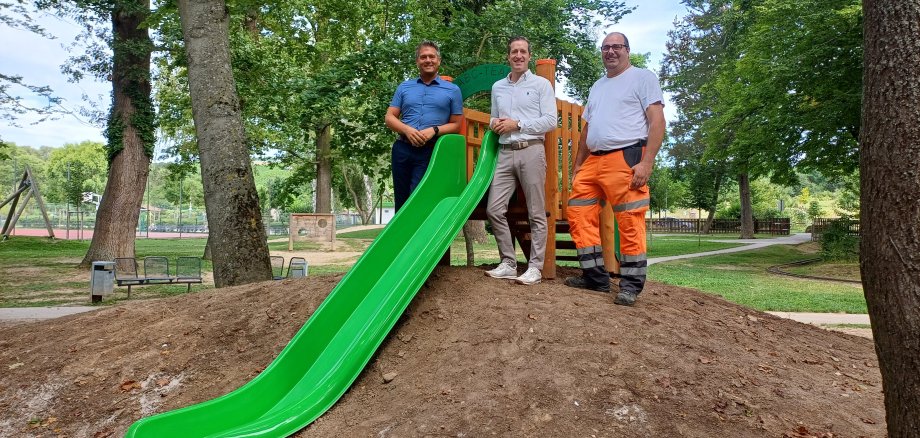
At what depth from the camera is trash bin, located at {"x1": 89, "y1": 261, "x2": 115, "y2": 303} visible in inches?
390

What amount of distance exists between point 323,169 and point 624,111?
22.2 meters

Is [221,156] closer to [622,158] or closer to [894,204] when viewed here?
[622,158]

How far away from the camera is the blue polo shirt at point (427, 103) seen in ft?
16.8

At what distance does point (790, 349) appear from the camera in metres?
4.69

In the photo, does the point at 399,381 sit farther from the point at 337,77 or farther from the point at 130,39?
the point at 130,39

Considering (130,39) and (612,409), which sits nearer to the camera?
(612,409)

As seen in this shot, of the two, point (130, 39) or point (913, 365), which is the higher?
point (130, 39)

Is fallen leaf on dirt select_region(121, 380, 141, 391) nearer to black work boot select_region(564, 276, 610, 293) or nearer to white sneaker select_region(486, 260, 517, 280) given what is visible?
white sneaker select_region(486, 260, 517, 280)

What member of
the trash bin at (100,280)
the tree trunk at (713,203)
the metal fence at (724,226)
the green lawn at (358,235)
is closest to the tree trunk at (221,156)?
the trash bin at (100,280)

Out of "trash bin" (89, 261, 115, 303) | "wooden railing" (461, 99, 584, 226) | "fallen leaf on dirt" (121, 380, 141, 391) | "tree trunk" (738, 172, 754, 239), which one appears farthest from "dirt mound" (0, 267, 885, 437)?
"tree trunk" (738, 172, 754, 239)

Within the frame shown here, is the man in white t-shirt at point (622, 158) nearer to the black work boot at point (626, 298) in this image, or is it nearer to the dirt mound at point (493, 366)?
the black work boot at point (626, 298)

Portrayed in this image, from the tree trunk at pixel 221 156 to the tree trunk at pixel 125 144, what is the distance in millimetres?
8868

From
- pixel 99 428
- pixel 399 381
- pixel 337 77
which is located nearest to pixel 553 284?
pixel 399 381

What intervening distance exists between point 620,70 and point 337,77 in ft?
23.0
